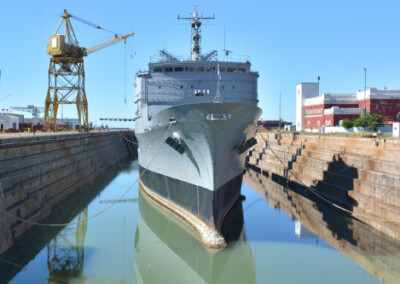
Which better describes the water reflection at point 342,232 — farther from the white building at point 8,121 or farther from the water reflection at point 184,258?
the white building at point 8,121

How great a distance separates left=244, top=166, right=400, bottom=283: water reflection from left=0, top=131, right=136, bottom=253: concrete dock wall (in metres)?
11.6

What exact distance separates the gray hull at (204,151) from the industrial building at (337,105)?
23.4 metres

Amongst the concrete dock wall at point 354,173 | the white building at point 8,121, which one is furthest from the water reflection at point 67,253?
the white building at point 8,121

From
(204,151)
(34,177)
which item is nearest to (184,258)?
(204,151)

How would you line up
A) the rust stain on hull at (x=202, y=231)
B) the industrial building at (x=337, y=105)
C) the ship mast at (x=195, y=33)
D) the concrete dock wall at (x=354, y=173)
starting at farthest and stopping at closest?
the industrial building at (x=337, y=105) < the ship mast at (x=195, y=33) < the concrete dock wall at (x=354, y=173) < the rust stain on hull at (x=202, y=231)

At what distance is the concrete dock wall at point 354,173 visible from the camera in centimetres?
1437

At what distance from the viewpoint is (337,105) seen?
36.9m

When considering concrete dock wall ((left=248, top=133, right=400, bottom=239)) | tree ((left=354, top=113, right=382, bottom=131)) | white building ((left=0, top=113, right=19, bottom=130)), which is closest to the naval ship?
concrete dock wall ((left=248, top=133, right=400, bottom=239))

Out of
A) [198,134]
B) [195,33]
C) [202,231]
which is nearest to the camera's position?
[198,134]

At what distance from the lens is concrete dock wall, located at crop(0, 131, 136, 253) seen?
41.2 feet

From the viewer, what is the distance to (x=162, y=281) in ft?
36.3

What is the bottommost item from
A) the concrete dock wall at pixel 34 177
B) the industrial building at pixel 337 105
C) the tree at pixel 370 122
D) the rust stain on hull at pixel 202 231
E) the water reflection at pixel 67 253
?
the water reflection at pixel 67 253

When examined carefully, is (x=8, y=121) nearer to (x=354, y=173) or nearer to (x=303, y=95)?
(x=303, y=95)

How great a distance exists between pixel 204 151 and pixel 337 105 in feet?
95.2
